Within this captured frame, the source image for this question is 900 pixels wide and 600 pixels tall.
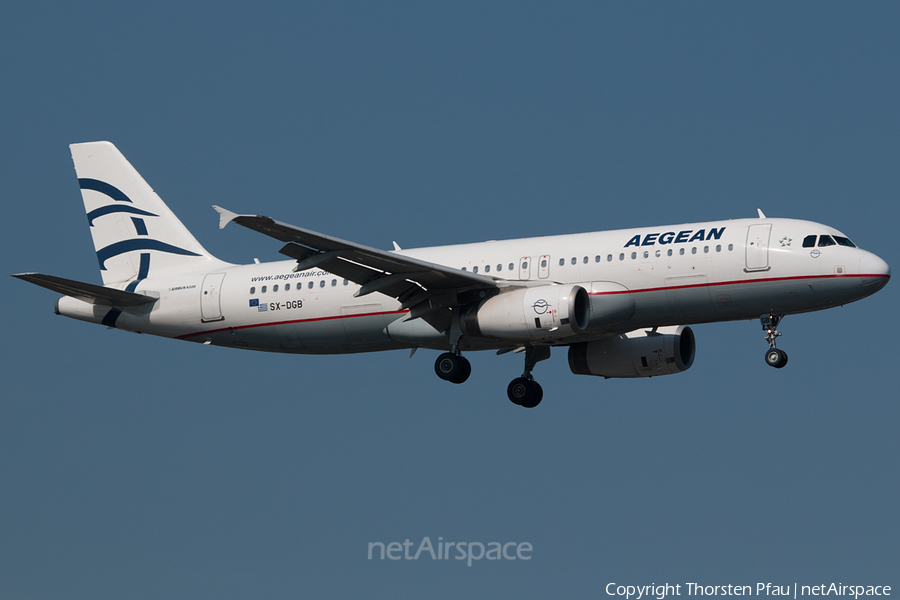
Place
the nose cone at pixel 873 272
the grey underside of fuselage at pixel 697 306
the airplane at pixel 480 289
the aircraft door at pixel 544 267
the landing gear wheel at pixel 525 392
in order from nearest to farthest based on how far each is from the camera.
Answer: the nose cone at pixel 873 272
the grey underside of fuselage at pixel 697 306
the airplane at pixel 480 289
the aircraft door at pixel 544 267
the landing gear wheel at pixel 525 392

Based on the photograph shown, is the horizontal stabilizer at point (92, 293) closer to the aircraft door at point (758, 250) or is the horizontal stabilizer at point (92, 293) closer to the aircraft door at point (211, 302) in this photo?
the aircraft door at point (211, 302)

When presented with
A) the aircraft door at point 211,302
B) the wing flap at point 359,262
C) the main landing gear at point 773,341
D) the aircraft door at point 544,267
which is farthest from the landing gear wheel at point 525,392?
the aircraft door at point 211,302

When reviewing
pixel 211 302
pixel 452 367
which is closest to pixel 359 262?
pixel 452 367

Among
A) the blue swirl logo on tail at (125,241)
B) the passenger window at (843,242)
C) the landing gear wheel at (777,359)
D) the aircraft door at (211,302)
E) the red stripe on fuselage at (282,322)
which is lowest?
the landing gear wheel at (777,359)

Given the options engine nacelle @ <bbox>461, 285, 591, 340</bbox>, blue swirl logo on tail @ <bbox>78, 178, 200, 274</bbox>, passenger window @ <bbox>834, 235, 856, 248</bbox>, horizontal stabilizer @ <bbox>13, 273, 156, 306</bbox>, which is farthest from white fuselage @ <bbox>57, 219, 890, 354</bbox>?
blue swirl logo on tail @ <bbox>78, 178, 200, 274</bbox>

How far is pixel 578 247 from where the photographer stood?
3684 centimetres

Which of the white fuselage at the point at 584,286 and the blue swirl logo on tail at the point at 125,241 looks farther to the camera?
the blue swirl logo on tail at the point at 125,241

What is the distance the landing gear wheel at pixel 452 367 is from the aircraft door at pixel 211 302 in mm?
7989

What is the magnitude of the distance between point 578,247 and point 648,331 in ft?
18.6

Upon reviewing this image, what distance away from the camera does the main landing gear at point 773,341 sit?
116 feet

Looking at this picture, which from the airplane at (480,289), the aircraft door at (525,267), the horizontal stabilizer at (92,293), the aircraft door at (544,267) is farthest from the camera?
the horizontal stabilizer at (92,293)

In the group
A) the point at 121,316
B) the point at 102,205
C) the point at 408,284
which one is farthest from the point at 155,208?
the point at 408,284

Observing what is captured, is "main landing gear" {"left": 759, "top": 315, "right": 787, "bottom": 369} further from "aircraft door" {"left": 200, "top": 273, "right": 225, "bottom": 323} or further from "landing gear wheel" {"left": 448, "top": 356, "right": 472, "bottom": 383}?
"aircraft door" {"left": 200, "top": 273, "right": 225, "bottom": 323}

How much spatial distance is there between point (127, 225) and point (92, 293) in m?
4.29
